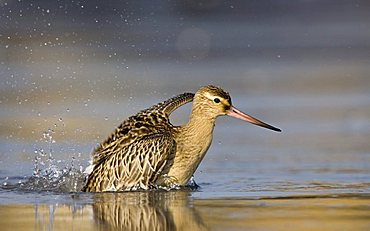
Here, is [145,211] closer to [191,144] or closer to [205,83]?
[191,144]

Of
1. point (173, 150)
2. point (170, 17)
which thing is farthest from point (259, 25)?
point (173, 150)

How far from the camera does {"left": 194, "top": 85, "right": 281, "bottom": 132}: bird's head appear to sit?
1146 cm

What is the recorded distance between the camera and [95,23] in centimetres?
2402

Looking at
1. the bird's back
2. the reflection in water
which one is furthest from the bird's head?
the reflection in water

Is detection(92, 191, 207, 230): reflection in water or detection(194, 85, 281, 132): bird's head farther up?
detection(194, 85, 281, 132): bird's head

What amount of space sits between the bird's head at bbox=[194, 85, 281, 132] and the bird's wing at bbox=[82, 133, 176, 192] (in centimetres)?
48

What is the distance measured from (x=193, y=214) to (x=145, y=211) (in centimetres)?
45

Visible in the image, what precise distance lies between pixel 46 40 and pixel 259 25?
390 centimetres

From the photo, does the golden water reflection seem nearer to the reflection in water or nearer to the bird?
the reflection in water

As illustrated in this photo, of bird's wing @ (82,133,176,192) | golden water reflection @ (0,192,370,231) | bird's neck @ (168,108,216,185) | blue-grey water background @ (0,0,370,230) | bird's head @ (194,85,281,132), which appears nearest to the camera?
golden water reflection @ (0,192,370,231)

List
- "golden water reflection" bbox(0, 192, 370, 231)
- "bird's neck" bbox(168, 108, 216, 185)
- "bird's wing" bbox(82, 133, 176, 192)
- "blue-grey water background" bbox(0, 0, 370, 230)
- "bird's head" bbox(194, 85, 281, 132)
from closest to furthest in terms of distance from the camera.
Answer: "golden water reflection" bbox(0, 192, 370, 231)
"blue-grey water background" bbox(0, 0, 370, 230)
"bird's wing" bbox(82, 133, 176, 192)
"bird's neck" bbox(168, 108, 216, 185)
"bird's head" bbox(194, 85, 281, 132)

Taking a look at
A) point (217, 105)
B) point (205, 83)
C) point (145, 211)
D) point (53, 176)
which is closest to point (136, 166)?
point (217, 105)

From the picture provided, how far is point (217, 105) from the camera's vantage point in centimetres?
1148

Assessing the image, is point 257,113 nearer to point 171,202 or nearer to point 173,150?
point 173,150
